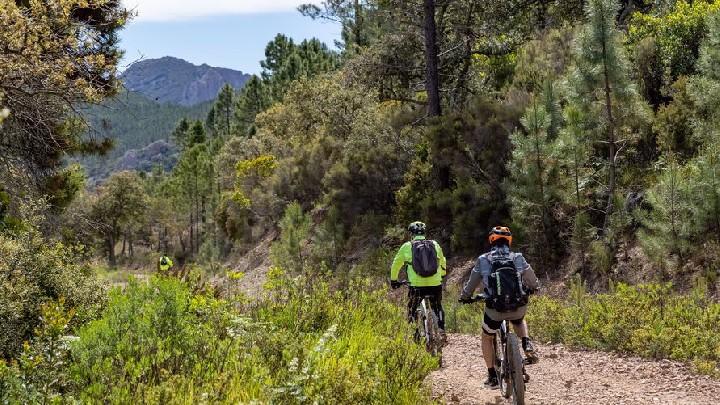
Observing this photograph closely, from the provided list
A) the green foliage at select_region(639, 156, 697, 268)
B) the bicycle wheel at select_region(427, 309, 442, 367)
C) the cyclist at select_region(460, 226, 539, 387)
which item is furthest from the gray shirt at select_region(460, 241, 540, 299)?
the green foliage at select_region(639, 156, 697, 268)

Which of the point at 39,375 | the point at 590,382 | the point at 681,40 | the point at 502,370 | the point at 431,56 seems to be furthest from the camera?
the point at 431,56

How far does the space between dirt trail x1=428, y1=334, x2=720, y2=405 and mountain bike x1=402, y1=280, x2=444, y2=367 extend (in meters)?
0.38

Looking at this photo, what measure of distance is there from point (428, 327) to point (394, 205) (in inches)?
536

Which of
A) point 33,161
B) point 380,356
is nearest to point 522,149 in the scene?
point 380,356

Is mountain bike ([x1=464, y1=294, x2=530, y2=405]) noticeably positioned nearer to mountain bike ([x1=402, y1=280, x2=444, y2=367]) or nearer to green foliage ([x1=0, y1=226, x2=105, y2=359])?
mountain bike ([x1=402, y1=280, x2=444, y2=367])

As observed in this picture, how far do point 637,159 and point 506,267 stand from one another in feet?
33.6

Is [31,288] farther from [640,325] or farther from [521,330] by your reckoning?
[640,325]

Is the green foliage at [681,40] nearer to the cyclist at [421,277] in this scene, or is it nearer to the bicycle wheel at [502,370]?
the cyclist at [421,277]

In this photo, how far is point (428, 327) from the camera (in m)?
7.05

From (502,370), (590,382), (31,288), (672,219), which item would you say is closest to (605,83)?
(672,219)

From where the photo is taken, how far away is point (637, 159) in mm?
13891

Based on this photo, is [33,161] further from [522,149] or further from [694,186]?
[694,186]

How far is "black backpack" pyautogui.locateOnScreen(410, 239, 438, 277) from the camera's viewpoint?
7012 mm

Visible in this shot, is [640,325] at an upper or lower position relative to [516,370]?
lower
